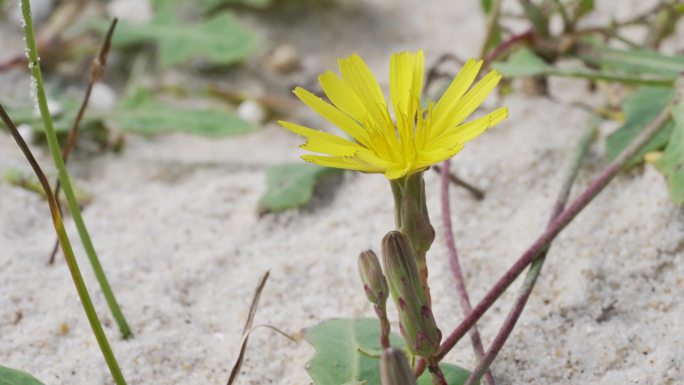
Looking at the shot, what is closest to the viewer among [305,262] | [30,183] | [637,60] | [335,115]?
[335,115]

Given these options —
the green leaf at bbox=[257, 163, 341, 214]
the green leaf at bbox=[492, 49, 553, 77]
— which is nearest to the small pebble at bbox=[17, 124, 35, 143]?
the green leaf at bbox=[257, 163, 341, 214]

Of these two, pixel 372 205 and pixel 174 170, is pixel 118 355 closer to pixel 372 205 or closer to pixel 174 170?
pixel 372 205

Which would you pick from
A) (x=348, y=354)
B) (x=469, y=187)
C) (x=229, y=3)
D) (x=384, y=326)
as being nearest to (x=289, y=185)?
(x=469, y=187)

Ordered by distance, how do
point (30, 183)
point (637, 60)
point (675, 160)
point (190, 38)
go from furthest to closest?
point (190, 38) → point (30, 183) → point (637, 60) → point (675, 160)

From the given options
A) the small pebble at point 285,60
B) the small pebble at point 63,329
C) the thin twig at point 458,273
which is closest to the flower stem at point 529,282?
the thin twig at point 458,273

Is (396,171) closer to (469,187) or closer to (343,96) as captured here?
(343,96)

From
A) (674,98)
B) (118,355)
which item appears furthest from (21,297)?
(674,98)
